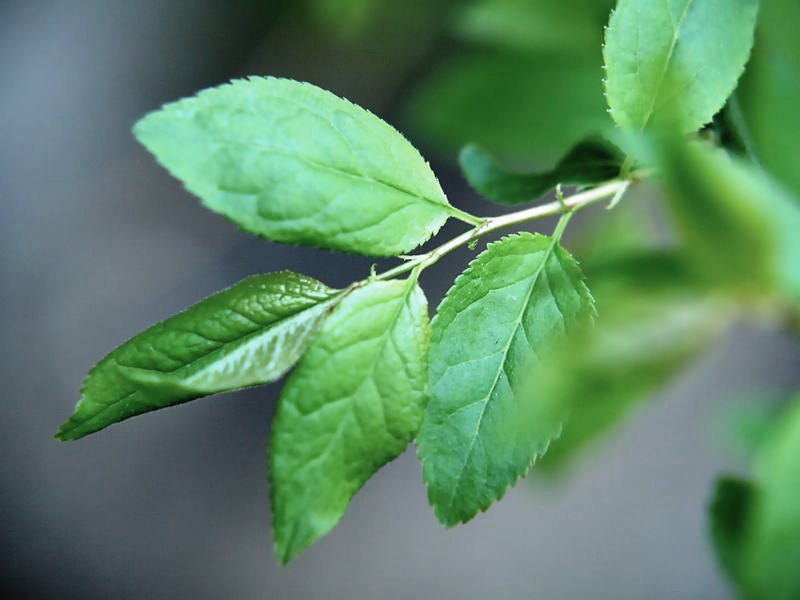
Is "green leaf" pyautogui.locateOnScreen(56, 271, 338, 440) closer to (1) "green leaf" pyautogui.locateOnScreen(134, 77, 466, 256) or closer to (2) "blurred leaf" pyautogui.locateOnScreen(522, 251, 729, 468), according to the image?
(1) "green leaf" pyautogui.locateOnScreen(134, 77, 466, 256)

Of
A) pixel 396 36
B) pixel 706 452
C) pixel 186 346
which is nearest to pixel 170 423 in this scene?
pixel 396 36

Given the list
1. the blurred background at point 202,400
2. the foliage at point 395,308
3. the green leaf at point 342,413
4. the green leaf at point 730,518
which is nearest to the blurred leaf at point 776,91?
the foliage at point 395,308

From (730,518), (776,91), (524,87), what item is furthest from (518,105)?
(730,518)

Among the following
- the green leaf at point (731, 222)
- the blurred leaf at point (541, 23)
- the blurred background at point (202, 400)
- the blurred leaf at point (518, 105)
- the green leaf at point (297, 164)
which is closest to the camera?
the green leaf at point (731, 222)

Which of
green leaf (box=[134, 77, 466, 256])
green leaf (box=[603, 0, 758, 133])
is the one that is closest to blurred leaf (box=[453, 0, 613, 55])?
green leaf (box=[603, 0, 758, 133])

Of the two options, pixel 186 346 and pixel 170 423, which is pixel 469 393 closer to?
pixel 186 346

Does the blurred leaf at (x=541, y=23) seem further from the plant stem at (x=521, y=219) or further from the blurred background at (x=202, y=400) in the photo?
the blurred background at (x=202, y=400)
